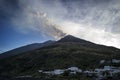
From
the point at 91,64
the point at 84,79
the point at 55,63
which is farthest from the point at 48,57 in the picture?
the point at 84,79

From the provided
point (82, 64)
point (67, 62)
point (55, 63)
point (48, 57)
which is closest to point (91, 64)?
point (82, 64)

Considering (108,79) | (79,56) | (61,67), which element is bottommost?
(108,79)

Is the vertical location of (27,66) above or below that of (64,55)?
below

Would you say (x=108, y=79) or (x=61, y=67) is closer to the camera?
(x=108, y=79)

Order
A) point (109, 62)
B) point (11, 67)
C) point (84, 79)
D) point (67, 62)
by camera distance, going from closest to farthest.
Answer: point (84, 79) → point (109, 62) → point (67, 62) → point (11, 67)

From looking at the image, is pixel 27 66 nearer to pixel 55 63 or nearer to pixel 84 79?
pixel 55 63

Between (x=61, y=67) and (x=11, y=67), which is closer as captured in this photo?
(x=61, y=67)

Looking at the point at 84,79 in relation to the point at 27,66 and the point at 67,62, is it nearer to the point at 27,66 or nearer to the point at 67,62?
the point at 67,62

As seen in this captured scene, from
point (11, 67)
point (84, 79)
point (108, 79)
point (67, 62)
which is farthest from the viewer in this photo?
point (11, 67)

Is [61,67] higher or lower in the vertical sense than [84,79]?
higher
